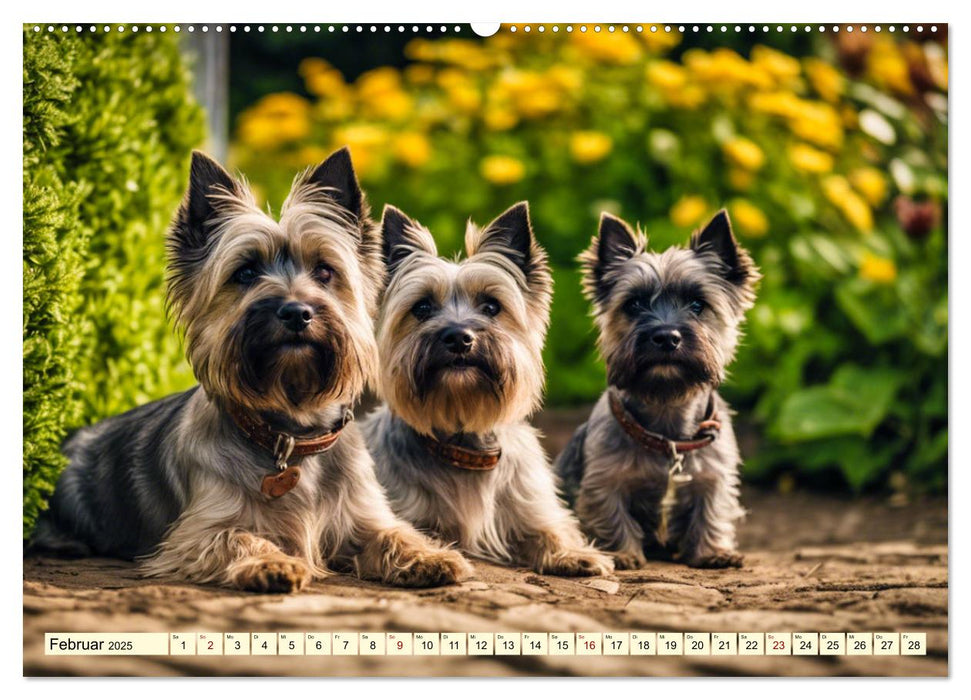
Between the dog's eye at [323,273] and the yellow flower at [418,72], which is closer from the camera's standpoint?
the dog's eye at [323,273]

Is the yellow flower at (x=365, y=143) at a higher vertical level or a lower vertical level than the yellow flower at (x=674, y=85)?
lower

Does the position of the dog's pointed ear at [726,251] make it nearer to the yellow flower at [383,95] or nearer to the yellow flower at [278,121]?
the yellow flower at [383,95]

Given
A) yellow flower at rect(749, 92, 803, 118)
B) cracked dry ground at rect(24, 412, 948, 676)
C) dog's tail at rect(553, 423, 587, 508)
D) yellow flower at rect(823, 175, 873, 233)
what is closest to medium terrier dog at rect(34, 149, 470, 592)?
cracked dry ground at rect(24, 412, 948, 676)

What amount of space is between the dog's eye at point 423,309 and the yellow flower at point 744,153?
2.42 metres

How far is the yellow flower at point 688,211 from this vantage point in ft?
18.1

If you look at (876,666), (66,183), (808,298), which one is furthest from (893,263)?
(66,183)

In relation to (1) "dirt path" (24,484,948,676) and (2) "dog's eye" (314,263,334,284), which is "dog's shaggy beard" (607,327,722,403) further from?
(2) "dog's eye" (314,263,334,284)

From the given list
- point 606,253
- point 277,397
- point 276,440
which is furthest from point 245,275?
point 606,253

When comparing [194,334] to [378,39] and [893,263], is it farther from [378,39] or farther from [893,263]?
[893,263]

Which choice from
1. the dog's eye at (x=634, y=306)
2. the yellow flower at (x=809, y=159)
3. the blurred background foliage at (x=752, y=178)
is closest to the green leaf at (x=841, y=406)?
the blurred background foliage at (x=752, y=178)

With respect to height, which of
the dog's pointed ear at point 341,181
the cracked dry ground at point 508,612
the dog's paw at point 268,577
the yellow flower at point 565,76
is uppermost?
the yellow flower at point 565,76

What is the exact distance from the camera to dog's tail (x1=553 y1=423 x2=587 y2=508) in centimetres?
456

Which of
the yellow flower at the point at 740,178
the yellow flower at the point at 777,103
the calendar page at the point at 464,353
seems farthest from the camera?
the yellow flower at the point at 740,178

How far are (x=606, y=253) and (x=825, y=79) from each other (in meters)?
2.10
